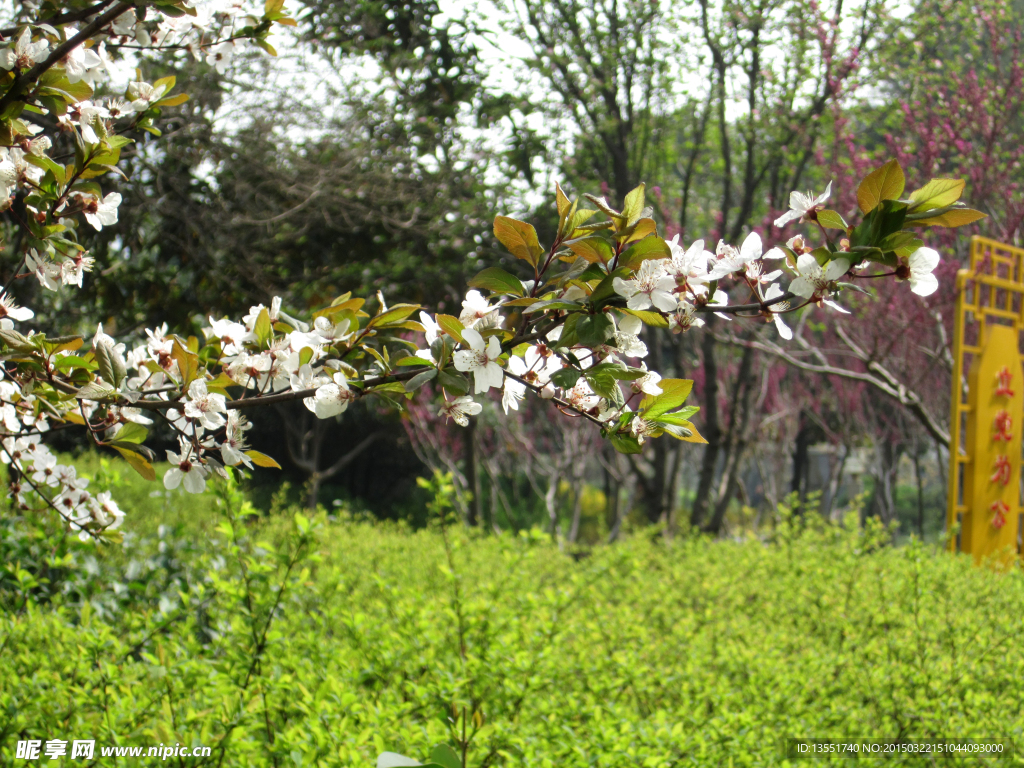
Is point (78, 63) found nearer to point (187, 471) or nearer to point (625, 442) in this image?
point (187, 471)

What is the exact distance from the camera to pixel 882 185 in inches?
38.0

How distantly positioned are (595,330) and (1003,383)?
5723 millimetres

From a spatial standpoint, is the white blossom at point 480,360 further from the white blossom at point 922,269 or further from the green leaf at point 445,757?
the white blossom at point 922,269

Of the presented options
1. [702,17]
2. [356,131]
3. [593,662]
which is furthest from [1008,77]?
[593,662]

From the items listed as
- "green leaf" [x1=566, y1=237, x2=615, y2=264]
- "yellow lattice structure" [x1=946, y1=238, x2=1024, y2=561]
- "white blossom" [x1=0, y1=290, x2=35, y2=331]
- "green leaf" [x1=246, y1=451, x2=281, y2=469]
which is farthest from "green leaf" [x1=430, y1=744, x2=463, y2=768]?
"yellow lattice structure" [x1=946, y1=238, x2=1024, y2=561]

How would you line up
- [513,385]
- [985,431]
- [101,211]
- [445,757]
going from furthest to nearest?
[985,431] → [101,211] → [513,385] → [445,757]

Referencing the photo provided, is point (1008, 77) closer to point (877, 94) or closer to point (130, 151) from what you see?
point (877, 94)

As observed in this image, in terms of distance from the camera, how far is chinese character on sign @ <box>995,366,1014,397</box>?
5.39 meters

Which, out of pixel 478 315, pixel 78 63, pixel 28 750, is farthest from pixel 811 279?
pixel 28 750

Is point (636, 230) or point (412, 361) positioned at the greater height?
point (636, 230)

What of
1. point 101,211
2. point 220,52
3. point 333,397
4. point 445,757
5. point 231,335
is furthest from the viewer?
point 220,52

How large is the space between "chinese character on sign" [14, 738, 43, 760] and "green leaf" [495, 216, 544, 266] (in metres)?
1.46

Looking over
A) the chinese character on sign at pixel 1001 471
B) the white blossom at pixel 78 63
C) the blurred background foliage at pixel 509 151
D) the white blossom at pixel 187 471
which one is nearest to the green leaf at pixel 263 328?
the white blossom at pixel 187 471

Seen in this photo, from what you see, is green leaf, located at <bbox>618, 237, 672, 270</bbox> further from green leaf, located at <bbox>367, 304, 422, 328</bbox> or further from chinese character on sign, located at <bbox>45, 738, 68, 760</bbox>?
chinese character on sign, located at <bbox>45, 738, 68, 760</bbox>
